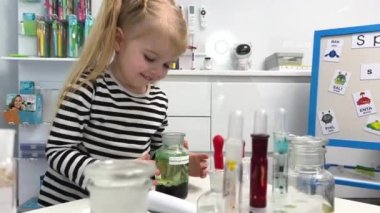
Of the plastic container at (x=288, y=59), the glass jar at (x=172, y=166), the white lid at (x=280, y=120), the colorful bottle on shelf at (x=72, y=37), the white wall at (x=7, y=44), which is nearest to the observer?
the white lid at (x=280, y=120)

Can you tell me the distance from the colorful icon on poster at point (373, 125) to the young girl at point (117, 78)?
4.48ft

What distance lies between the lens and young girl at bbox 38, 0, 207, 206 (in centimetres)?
92

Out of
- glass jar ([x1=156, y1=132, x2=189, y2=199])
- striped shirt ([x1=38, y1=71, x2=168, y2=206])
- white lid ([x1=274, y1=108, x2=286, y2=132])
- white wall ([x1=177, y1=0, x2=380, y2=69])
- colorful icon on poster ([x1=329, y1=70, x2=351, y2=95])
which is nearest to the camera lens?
white lid ([x1=274, y1=108, x2=286, y2=132])

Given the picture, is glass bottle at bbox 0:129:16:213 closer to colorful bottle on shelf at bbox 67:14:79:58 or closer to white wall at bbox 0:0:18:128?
colorful bottle on shelf at bbox 67:14:79:58

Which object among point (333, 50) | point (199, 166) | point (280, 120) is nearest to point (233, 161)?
point (280, 120)

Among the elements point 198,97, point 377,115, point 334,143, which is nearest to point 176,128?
point 198,97

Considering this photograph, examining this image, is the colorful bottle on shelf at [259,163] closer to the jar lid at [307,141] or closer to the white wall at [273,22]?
the jar lid at [307,141]

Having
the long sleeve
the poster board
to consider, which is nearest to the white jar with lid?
the poster board

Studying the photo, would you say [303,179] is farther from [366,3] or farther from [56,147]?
[366,3]

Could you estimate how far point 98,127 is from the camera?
956mm

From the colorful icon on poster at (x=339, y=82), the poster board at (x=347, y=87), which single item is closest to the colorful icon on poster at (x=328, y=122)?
the poster board at (x=347, y=87)

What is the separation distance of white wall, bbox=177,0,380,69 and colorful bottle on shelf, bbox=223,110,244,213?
7.53ft

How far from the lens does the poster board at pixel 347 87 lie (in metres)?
1.97

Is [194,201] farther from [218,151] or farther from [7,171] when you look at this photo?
[7,171]
